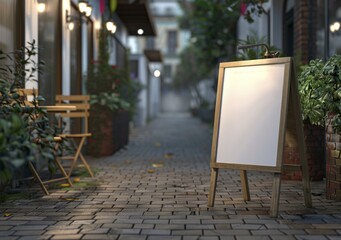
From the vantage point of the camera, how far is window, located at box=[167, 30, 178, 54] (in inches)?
1967

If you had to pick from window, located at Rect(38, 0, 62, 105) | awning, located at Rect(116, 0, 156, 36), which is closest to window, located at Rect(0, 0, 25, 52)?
window, located at Rect(38, 0, 62, 105)

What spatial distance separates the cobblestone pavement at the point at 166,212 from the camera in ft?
11.3

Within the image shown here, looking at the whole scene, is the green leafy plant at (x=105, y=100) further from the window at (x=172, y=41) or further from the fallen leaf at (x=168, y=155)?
the window at (x=172, y=41)

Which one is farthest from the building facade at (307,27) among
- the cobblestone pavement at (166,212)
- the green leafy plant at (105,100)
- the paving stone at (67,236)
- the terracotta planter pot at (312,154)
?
the paving stone at (67,236)

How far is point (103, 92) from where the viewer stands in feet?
29.8

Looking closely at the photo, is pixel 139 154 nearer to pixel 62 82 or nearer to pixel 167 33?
pixel 62 82

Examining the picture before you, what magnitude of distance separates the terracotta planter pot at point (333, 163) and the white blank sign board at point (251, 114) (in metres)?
0.81

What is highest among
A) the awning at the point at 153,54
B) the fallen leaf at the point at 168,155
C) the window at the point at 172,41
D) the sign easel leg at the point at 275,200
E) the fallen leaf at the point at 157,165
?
the window at the point at 172,41

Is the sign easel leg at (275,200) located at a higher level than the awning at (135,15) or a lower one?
lower

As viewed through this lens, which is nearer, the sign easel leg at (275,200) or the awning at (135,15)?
the sign easel leg at (275,200)

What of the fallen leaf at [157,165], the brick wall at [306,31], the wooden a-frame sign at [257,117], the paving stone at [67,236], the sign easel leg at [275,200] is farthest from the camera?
the fallen leaf at [157,165]

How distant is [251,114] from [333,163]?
0.97 meters

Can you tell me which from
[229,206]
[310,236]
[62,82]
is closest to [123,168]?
[62,82]

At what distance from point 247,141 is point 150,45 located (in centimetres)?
2939
